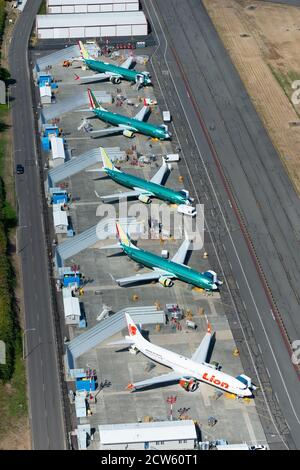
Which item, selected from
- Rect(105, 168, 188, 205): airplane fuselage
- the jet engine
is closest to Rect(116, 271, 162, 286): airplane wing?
Rect(105, 168, 188, 205): airplane fuselage

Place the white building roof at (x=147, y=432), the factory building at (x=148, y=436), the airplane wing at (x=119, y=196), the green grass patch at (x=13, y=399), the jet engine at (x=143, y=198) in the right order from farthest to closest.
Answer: the jet engine at (x=143, y=198), the airplane wing at (x=119, y=196), the green grass patch at (x=13, y=399), the white building roof at (x=147, y=432), the factory building at (x=148, y=436)

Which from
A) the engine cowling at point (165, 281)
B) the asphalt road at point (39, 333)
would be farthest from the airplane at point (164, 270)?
the asphalt road at point (39, 333)

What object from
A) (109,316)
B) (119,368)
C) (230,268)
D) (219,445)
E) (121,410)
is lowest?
(219,445)

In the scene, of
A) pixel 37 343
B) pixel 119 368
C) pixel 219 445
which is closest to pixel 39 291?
pixel 37 343

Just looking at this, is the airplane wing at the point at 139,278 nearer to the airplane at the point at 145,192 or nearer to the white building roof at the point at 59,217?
the white building roof at the point at 59,217

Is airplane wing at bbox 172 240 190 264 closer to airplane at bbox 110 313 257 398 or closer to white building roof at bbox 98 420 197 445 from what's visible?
airplane at bbox 110 313 257 398

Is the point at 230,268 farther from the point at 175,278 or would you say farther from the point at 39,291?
the point at 39,291
